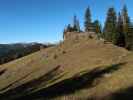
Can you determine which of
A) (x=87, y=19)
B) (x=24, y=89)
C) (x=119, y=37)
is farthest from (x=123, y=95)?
(x=87, y=19)

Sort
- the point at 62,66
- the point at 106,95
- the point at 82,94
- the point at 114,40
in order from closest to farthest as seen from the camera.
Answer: the point at 106,95
the point at 82,94
the point at 62,66
the point at 114,40

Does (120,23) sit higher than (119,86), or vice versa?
(120,23)

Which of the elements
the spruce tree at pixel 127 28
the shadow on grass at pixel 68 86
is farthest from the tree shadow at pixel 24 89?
the spruce tree at pixel 127 28

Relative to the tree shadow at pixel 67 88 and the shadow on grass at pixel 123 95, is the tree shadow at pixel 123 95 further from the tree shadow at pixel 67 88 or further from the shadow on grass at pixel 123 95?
the tree shadow at pixel 67 88

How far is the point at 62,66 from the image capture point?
45.4 meters

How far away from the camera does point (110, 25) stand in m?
75.6

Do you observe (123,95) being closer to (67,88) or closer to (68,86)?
(67,88)

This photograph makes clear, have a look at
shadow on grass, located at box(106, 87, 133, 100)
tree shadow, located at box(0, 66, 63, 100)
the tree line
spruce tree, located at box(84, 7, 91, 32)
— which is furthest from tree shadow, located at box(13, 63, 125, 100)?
spruce tree, located at box(84, 7, 91, 32)

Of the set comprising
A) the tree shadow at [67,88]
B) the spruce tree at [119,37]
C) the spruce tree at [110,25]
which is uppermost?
the spruce tree at [110,25]

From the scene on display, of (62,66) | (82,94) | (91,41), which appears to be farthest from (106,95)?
(91,41)

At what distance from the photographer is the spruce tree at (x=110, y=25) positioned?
72.0 metres

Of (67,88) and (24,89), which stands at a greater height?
(67,88)

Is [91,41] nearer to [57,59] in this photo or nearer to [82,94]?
[57,59]

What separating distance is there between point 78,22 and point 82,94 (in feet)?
314
